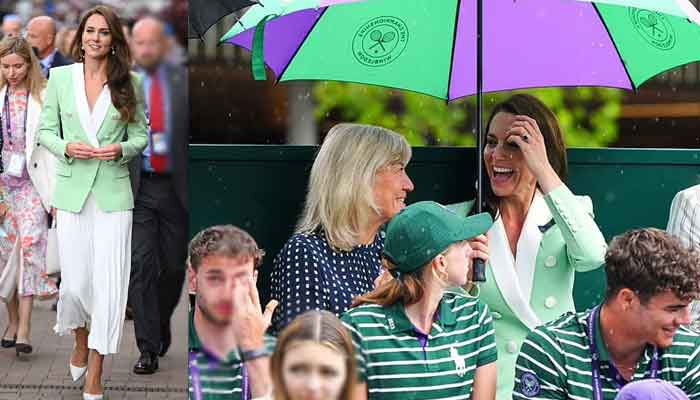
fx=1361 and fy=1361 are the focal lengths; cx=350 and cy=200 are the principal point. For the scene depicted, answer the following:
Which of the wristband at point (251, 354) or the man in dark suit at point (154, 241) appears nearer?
the wristband at point (251, 354)

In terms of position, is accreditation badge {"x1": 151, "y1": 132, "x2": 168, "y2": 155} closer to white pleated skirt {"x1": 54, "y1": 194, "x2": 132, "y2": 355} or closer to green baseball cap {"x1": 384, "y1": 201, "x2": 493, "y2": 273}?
white pleated skirt {"x1": 54, "y1": 194, "x2": 132, "y2": 355}

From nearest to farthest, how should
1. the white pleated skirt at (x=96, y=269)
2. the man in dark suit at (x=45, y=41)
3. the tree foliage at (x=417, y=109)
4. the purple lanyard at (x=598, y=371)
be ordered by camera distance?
the purple lanyard at (x=598, y=371) < the tree foliage at (x=417, y=109) < the white pleated skirt at (x=96, y=269) < the man in dark suit at (x=45, y=41)

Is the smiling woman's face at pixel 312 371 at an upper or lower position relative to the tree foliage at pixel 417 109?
lower

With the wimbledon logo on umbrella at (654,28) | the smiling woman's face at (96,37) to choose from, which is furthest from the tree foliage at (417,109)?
the smiling woman's face at (96,37)

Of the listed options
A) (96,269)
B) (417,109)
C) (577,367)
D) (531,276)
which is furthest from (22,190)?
(577,367)

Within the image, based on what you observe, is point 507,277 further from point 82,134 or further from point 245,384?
point 82,134

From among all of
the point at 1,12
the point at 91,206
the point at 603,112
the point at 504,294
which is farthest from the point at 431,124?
the point at 1,12

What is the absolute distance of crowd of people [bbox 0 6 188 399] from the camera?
5184 millimetres

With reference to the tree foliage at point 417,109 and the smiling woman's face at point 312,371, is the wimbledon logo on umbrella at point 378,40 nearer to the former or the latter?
the tree foliage at point 417,109

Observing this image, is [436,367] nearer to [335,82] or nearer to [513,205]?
[513,205]

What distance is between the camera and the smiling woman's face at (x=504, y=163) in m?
3.85

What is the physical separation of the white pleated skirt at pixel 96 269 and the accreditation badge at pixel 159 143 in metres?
0.30

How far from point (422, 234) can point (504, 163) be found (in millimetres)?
680

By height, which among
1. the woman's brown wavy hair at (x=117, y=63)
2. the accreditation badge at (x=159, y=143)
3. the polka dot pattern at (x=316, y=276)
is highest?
the woman's brown wavy hair at (x=117, y=63)
